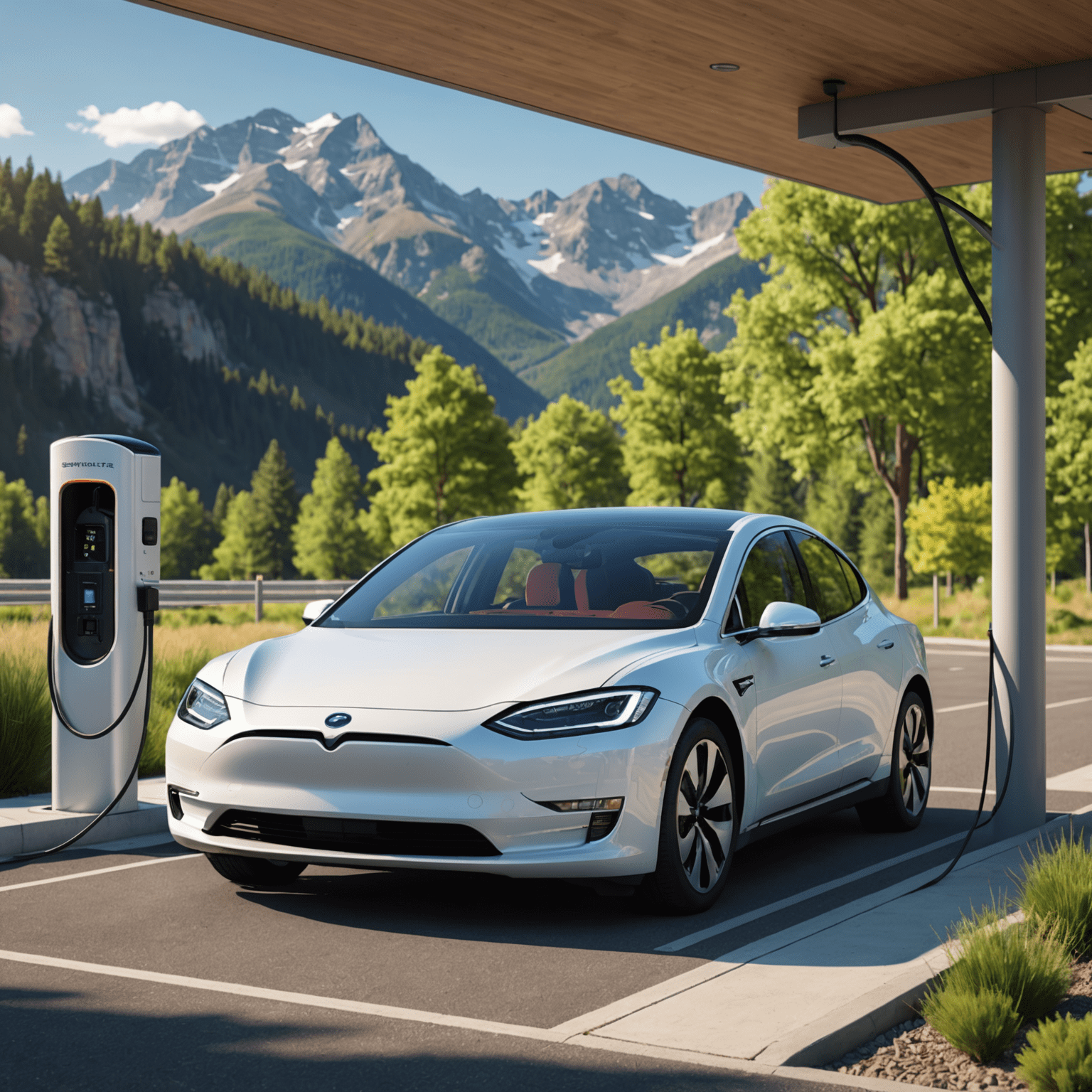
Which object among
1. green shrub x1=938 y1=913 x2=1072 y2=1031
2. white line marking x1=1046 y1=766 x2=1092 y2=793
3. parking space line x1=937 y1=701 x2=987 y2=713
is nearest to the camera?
green shrub x1=938 y1=913 x2=1072 y2=1031

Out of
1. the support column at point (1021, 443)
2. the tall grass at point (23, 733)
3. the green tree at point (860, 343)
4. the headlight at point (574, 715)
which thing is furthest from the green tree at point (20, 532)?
the headlight at point (574, 715)

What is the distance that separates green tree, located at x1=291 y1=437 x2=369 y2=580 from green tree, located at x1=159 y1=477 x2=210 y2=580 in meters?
29.1

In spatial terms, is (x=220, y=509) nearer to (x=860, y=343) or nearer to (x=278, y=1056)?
(x=860, y=343)

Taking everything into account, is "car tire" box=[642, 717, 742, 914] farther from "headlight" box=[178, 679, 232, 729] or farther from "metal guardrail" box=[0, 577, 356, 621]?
"metal guardrail" box=[0, 577, 356, 621]

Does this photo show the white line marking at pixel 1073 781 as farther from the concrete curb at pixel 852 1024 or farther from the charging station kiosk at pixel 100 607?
the charging station kiosk at pixel 100 607

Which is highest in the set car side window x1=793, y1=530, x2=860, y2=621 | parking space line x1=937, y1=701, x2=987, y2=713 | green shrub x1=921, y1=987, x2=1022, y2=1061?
car side window x1=793, y1=530, x2=860, y2=621

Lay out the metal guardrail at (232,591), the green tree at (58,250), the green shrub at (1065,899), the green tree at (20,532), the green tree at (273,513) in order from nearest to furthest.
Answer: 1. the green shrub at (1065,899)
2. the metal guardrail at (232,591)
3. the green tree at (273,513)
4. the green tree at (20,532)
5. the green tree at (58,250)

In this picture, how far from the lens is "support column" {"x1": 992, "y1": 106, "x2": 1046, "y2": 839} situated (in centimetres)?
809

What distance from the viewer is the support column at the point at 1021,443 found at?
26.6 ft

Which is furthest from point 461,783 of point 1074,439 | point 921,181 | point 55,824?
point 1074,439

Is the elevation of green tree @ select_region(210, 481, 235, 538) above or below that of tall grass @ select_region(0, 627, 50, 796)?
above

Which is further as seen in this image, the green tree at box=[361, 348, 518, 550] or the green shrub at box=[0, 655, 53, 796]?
the green tree at box=[361, 348, 518, 550]

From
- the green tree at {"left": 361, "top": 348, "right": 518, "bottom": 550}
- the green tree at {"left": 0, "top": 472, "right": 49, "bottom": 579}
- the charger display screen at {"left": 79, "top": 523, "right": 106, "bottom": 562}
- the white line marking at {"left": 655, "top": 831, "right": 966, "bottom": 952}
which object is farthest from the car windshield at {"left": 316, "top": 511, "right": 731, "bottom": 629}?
the green tree at {"left": 0, "top": 472, "right": 49, "bottom": 579}

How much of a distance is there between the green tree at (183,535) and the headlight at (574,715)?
129195 mm
